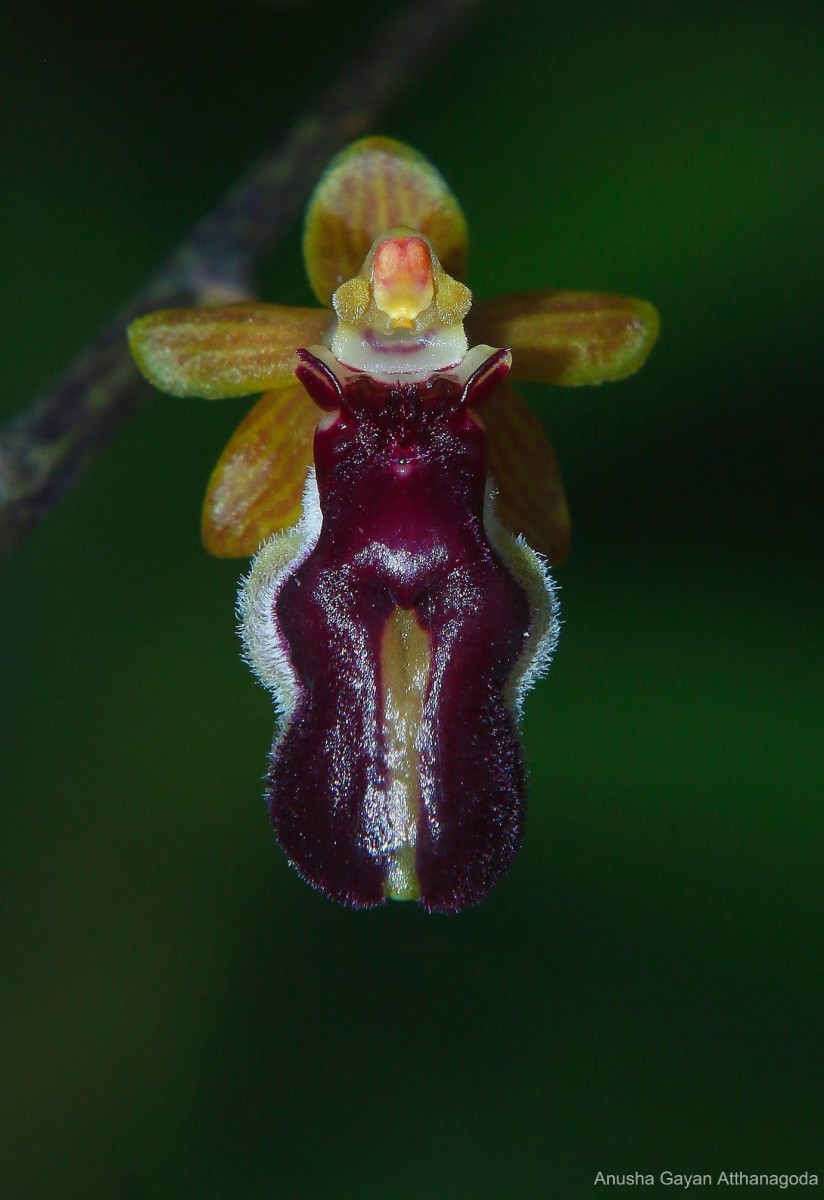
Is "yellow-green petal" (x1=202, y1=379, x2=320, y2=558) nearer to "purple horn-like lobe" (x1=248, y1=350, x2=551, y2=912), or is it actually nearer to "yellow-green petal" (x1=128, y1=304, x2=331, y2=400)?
"yellow-green petal" (x1=128, y1=304, x2=331, y2=400)

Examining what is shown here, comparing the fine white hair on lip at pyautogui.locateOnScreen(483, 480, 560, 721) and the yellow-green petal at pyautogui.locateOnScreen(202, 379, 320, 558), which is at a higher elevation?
the yellow-green petal at pyautogui.locateOnScreen(202, 379, 320, 558)

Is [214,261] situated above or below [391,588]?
above

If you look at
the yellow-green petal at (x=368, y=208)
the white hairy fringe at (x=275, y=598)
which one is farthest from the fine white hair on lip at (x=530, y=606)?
the yellow-green petal at (x=368, y=208)

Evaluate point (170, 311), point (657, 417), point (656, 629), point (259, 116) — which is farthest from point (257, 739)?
point (259, 116)

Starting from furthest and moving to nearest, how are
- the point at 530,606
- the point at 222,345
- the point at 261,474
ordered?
the point at 261,474 < the point at 222,345 < the point at 530,606

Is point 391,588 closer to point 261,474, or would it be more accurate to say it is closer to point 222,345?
point 261,474

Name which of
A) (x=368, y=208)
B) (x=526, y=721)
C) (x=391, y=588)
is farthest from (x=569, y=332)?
(x=526, y=721)

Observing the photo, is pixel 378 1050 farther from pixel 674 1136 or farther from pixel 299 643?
pixel 299 643

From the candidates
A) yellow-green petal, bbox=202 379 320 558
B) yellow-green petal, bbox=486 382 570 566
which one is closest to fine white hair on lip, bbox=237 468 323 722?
yellow-green petal, bbox=202 379 320 558
